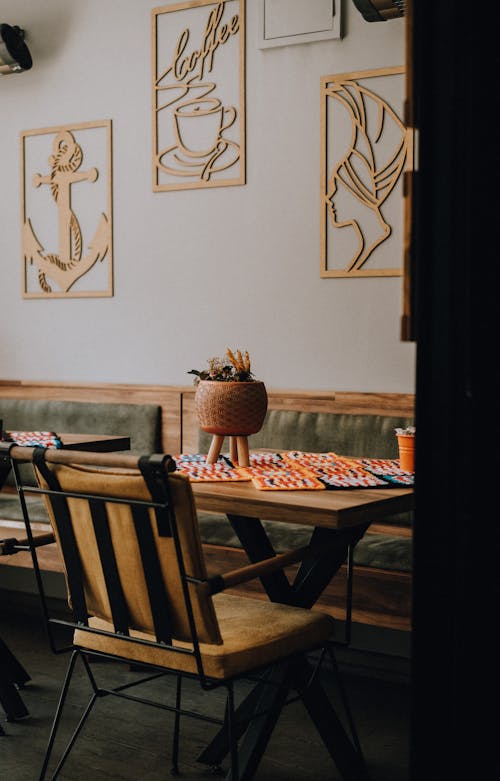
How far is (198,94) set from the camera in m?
4.20

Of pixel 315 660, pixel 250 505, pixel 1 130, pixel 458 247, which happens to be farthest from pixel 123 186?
pixel 458 247

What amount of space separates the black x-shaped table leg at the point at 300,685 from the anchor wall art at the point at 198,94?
223cm

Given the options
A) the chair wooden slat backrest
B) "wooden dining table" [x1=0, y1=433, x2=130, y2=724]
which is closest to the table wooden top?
the chair wooden slat backrest

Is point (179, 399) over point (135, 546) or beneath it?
over

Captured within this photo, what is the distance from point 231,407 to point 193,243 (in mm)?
1951

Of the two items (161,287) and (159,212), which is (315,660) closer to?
(161,287)

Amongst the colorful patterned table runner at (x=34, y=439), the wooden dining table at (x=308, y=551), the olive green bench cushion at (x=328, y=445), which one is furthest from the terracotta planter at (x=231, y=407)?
the olive green bench cushion at (x=328, y=445)

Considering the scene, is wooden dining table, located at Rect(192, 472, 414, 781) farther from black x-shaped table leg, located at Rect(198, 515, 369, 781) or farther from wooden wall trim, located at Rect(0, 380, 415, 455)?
wooden wall trim, located at Rect(0, 380, 415, 455)

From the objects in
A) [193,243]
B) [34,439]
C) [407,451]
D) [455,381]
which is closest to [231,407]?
[407,451]

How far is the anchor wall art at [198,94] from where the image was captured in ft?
13.5

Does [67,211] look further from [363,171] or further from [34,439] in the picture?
[34,439]

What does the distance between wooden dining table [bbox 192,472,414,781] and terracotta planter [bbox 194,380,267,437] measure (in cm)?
26

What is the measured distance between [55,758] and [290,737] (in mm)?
699

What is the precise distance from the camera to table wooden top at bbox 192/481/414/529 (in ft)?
6.37
